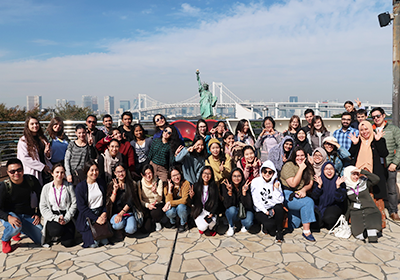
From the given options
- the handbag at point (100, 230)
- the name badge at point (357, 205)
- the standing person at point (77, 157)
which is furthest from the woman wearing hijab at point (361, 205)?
the standing person at point (77, 157)

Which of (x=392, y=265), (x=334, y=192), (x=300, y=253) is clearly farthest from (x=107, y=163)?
(x=392, y=265)

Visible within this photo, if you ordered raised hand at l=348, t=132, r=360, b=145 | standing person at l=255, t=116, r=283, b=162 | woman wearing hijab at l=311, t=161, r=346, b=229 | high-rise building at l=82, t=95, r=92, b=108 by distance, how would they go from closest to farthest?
woman wearing hijab at l=311, t=161, r=346, b=229, raised hand at l=348, t=132, r=360, b=145, standing person at l=255, t=116, r=283, b=162, high-rise building at l=82, t=95, r=92, b=108

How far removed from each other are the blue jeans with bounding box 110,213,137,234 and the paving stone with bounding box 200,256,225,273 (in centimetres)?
109

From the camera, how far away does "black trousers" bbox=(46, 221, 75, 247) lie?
3.77 meters

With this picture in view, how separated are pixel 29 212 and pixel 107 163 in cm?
117

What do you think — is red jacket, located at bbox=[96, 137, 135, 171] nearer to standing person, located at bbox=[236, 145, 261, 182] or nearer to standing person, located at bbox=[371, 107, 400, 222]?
standing person, located at bbox=[236, 145, 261, 182]

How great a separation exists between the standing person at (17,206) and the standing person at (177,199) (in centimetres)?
172

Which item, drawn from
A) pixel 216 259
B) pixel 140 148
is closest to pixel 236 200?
pixel 216 259

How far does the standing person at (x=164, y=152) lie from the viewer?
4574 mm

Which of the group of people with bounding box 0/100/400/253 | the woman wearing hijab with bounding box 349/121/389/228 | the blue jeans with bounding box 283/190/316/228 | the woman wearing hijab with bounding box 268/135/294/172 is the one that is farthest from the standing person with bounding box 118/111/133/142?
the woman wearing hijab with bounding box 349/121/389/228

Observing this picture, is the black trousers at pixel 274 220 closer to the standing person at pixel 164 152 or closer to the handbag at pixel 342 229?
the handbag at pixel 342 229

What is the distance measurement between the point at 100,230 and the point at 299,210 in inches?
105

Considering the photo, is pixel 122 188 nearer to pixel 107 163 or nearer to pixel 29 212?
pixel 107 163

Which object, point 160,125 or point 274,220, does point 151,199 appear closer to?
point 160,125
